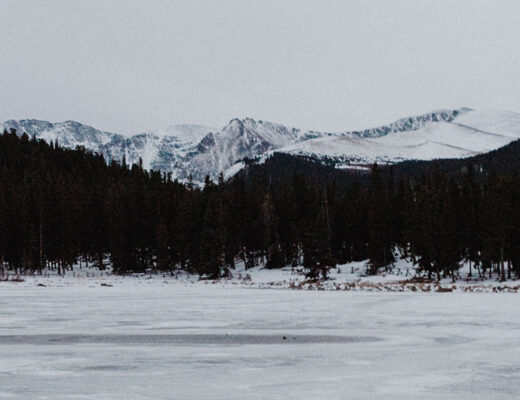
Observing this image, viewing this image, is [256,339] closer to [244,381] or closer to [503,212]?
[244,381]

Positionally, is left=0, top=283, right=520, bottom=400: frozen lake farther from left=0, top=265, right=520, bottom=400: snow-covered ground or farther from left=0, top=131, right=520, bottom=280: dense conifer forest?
left=0, top=131, right=520, bottom=280: dense conifer forest

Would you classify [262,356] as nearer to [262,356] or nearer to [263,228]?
[262,356]

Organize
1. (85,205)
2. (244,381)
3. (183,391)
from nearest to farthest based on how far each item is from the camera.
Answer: (183,391)
(244,381)
(85,205)

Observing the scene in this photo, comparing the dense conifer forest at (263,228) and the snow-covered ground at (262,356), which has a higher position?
the dense conifer forest at (263,228)

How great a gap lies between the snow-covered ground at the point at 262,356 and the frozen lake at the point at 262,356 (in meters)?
0.02

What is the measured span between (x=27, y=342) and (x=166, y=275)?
68808mm

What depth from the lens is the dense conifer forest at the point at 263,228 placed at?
6625 cm

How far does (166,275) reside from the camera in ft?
259

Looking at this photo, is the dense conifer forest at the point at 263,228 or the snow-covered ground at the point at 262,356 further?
the dense conifer forest at the point at 263,228

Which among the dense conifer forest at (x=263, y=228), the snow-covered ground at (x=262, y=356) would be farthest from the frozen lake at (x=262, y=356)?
the dense conifer forest at (x=263, y=228)

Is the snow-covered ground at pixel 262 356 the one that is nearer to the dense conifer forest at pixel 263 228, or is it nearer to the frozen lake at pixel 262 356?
the frozen lake at pixel 262 356

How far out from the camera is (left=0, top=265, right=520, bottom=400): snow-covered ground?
670cm

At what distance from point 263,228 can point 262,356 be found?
270ft

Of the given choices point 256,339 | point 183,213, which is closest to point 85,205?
point 183,213
